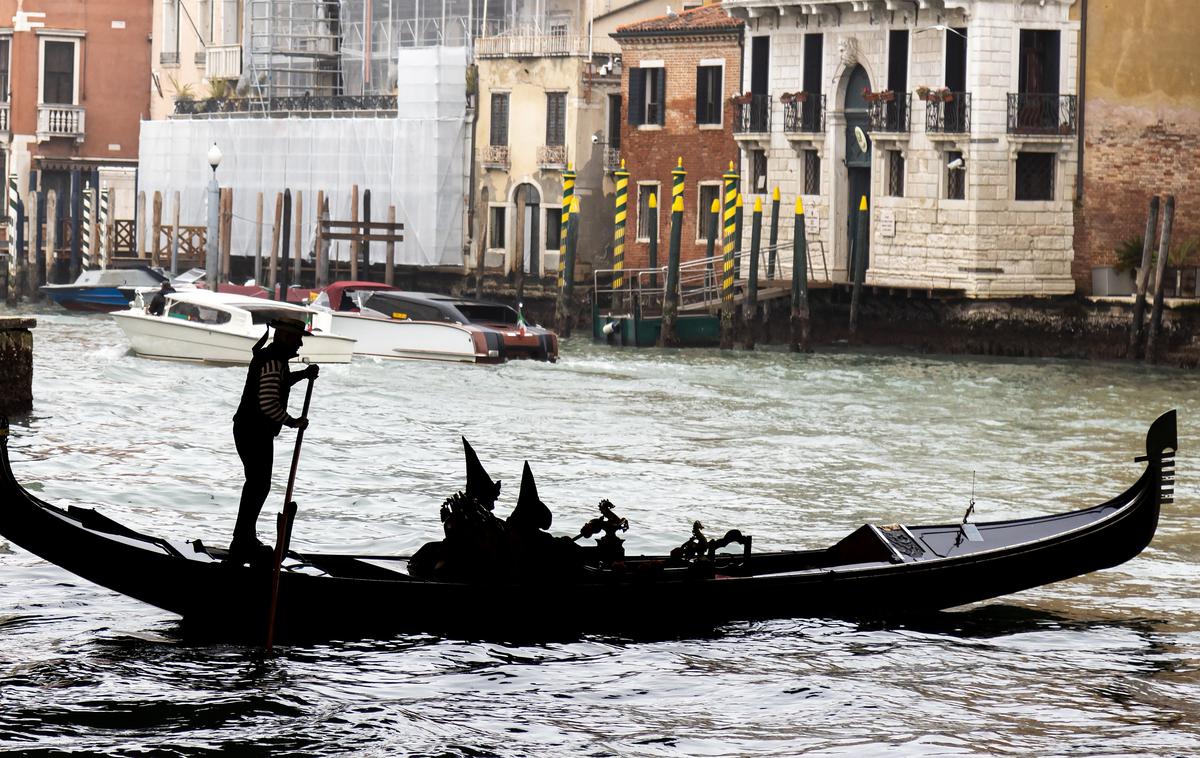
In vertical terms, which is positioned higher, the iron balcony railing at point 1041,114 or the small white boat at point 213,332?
the iron balcony railing at point 1041,114

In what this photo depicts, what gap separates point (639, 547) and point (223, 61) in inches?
1113

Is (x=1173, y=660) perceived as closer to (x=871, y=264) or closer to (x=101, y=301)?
(x=871, y=264)

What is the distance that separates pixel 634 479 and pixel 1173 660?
6028 mm

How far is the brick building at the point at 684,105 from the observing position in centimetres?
3062

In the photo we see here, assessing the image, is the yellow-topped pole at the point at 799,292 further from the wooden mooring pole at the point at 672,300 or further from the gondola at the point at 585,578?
the gondola at the point at 585,578

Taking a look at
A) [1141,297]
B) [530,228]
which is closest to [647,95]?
[530,228]

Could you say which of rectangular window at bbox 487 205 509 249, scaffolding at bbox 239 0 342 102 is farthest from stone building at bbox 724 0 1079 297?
scaffolding at bbox 239 0 342 102

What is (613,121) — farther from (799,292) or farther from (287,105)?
(799,292)

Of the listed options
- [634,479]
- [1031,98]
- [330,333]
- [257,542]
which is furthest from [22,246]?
[257,542]

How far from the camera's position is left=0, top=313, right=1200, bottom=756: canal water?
8.13 metres

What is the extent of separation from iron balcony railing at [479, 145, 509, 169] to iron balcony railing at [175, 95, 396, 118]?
2052 mm

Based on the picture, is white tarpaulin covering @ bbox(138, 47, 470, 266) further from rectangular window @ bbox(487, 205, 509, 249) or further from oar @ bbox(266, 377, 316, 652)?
oar @ bbox(266, 377, 316, 652)

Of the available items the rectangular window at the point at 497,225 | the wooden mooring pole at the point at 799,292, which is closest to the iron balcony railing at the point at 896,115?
the wooden mooring pole at the point at 799,292

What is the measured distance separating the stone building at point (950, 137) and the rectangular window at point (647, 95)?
2752mm
